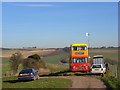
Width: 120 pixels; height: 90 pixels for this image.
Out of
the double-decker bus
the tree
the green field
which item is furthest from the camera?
the tree

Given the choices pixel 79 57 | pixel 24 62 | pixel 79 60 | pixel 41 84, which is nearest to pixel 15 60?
pixel 24 62

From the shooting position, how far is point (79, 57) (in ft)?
140

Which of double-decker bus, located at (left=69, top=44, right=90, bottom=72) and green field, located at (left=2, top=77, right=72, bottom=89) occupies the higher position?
double-decker bus, located at (left=69, top=44, right=90, bottom=72)

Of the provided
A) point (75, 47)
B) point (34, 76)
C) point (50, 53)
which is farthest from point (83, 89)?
point (50, 53)

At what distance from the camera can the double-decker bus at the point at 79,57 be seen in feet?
137

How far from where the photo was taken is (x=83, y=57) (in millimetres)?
42625

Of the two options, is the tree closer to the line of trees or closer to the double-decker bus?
the line of trees

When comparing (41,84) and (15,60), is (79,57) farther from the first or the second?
(15,60)

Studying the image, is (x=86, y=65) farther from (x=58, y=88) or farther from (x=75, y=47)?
(x=58, y=88)

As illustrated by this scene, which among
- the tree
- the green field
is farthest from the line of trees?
the green field

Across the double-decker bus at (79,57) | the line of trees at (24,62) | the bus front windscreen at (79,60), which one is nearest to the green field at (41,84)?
the double-decker bus at (79,57)

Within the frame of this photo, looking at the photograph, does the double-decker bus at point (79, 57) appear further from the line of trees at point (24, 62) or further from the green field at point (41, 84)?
the line of trees at point (24, 62)

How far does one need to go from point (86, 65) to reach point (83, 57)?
6.70 feet

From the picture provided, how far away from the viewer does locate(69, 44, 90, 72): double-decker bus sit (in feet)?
137
